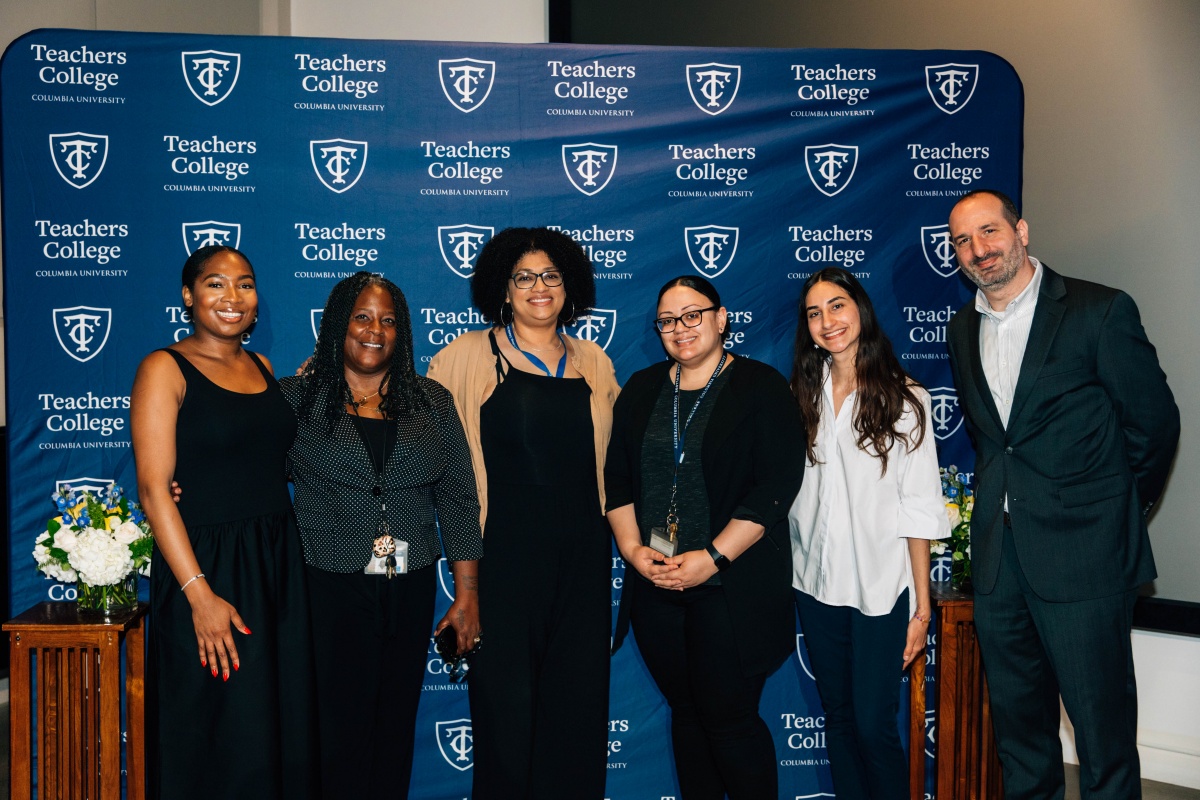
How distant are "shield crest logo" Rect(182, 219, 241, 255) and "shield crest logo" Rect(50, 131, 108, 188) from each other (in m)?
0.37

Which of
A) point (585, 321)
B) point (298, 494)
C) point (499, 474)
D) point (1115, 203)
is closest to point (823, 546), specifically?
point (499, 474)

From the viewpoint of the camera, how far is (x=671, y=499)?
96.6 inches

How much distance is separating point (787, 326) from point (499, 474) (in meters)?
1.38

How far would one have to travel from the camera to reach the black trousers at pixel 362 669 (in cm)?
237

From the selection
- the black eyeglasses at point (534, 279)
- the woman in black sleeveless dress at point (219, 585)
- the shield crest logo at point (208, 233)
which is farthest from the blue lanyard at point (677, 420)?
the shield crest logo at point (208, 233)

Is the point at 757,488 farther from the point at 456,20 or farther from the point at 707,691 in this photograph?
the point at 456,20

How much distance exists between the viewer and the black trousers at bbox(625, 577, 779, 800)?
239 cm

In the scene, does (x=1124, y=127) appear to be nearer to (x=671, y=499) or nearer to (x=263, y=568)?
(x=671, y=499)

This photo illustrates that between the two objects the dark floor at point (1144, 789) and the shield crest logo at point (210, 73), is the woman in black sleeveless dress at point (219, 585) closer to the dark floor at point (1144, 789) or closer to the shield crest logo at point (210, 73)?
the shield crest logo at point (210, 73)

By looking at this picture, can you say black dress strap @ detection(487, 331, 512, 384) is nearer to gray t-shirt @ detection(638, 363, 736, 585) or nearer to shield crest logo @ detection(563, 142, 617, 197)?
gray t-shirt @ detection(638, 363, 736, 585)

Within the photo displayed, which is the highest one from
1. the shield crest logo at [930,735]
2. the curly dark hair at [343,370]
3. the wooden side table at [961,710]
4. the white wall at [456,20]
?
the white wall at [456,20]

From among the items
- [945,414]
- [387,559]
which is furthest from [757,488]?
[945,414]

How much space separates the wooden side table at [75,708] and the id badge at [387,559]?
91 centimetres

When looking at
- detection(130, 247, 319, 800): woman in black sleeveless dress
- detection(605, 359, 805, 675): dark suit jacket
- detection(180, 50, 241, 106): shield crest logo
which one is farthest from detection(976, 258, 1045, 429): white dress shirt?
detection(180, 50, 241, 106): shield crest logo
